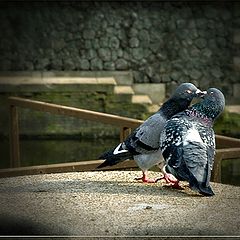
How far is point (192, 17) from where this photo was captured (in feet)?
28.9

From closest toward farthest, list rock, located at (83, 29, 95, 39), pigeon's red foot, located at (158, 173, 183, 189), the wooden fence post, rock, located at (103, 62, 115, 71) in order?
pigeon's red foot, located at (158, 173, 183, 189) → the wooden fence post → rock, located at (83, 29, 95, 39) → rock, located at (103, 62, 115, 71)

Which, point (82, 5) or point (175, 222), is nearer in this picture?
point (175, 222)

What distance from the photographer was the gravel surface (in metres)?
2.34

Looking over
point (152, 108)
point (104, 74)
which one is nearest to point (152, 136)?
point (152, 108)

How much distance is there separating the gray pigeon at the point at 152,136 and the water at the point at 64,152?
82.4 inches

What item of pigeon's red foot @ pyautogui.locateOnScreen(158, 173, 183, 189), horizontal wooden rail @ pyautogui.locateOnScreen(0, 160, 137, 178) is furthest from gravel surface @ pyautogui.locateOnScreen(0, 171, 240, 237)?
horizontal wooden rail @ pyautogui.locateOnScreen(0, 160, 137, 178)

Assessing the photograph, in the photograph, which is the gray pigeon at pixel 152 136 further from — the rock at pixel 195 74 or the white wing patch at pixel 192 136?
the rock at pixel 195 74

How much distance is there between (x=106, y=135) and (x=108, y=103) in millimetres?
598

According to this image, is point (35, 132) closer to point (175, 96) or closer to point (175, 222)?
point (175, 96)

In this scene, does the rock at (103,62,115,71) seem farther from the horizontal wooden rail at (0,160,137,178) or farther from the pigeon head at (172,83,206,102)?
the pigeon head at (172,83,206,102)

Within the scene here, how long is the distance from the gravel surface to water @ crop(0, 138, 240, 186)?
7.05 feet

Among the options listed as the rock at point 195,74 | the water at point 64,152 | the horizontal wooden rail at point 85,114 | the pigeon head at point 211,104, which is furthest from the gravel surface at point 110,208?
the rock at point 195,74

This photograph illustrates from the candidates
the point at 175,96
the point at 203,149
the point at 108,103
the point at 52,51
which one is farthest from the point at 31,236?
the point at 52,51

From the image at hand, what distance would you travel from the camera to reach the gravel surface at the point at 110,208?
7.68ft
